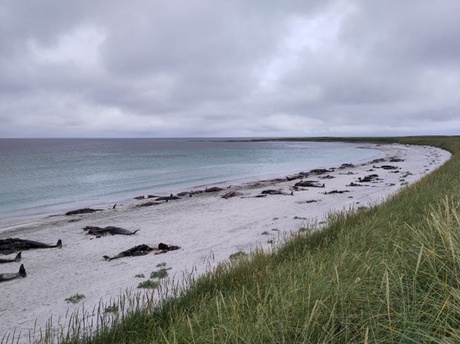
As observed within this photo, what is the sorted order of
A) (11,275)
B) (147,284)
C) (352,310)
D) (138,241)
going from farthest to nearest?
(138,241), (11,275), (147,284), (352,310)

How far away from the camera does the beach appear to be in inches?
288

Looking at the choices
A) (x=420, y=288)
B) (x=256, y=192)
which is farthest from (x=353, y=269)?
(x=256, y=192)

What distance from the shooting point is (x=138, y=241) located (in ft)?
40.4

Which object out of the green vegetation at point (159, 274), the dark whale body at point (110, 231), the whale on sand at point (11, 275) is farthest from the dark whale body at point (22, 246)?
the green vegetation at point (159, 274)

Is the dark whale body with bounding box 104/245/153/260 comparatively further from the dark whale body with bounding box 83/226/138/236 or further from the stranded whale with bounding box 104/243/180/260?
the dark whale body with bounding box 83/226/138/236

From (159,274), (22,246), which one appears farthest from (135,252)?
(22,246)

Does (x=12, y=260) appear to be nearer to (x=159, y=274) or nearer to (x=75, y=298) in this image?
(x=75, y=298)

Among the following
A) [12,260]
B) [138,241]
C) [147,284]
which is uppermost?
[147,284]

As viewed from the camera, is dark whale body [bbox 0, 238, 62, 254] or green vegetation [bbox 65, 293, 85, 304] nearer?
green vegetation [bbox 65, 293, 85, 304]

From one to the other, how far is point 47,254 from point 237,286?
8773 millimetres

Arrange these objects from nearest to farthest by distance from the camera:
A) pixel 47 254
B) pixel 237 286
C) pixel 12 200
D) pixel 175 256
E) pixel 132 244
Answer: pixel 237 286 → pixel 175 256 → pixel 47 254 → pixel 132 244 → pixel 12 200

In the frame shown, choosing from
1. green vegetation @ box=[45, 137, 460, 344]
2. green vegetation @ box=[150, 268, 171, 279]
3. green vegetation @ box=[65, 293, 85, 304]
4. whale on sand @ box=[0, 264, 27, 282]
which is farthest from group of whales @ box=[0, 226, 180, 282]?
green vegetation @ box=[45, 137, 460, 344]

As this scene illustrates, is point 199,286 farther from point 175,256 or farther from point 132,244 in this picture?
point 132,244

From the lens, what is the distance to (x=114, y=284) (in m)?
8.16
